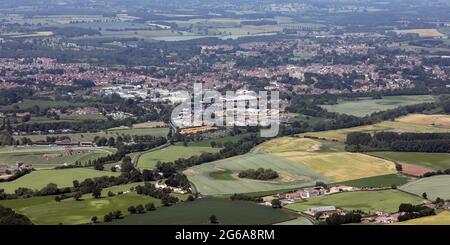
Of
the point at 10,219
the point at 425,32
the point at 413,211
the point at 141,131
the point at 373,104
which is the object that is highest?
the point at 10,219

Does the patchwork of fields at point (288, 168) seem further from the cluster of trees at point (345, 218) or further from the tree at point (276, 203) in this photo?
the cluster of trees at point (345, 218)

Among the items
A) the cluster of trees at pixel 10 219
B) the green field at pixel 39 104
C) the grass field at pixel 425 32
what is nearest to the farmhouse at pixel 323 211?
the cluster of trees at pixel 10 219

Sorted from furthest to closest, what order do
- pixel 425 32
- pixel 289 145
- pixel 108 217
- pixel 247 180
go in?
pixel 425 32, pixel 289 145, pixel 247 180, pixel 108 217

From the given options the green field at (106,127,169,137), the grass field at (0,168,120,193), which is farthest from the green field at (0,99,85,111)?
the grass field at (0,168,120,193)

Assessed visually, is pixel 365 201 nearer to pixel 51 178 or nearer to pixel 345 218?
pixel 345 218

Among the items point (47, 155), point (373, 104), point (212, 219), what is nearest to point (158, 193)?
point (212, 219)

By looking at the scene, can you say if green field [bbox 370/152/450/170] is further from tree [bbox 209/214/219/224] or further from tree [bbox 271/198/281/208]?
tree [bbox 209/214/219/224]
